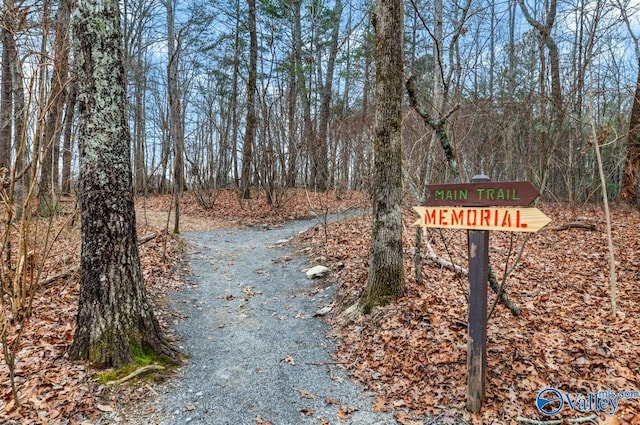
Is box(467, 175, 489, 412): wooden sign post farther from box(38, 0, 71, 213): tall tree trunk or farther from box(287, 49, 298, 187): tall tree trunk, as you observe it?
box(287, 49, 298, 187): tall tree trunk

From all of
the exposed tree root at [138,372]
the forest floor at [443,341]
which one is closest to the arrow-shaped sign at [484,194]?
the forest floor at [443,341]

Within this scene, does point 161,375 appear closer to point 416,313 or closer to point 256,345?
point 256,345

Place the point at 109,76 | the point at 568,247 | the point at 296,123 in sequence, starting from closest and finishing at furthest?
the point at 109,76, the point at 568,247, the point at 296,123

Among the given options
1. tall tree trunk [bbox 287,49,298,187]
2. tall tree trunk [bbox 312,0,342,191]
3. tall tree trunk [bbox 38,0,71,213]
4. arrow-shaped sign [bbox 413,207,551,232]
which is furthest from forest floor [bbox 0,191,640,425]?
tall tree trunk [bbox 312,0,342,191]

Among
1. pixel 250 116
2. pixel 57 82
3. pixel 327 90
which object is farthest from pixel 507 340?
pixel 327 90

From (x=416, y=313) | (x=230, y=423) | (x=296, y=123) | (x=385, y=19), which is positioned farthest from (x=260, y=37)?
(x=230, y=423)

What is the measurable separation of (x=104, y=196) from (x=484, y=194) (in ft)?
10.8

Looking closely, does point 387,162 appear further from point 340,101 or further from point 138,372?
point 340,101

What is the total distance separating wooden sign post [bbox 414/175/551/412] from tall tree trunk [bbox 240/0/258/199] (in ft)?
35.5

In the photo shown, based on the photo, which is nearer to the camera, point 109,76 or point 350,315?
point 109,76

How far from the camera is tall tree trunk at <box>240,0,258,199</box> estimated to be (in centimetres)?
1341

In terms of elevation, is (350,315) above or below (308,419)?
above

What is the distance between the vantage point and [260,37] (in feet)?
47.2

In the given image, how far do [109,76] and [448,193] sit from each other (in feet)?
10.6
